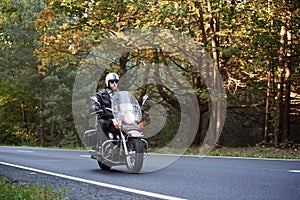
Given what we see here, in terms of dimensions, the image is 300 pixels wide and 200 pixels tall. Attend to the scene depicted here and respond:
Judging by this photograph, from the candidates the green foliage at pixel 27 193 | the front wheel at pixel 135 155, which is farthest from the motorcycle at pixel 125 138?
the green foliage at pixel 27 193

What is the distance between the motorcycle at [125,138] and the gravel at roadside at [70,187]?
104 cm

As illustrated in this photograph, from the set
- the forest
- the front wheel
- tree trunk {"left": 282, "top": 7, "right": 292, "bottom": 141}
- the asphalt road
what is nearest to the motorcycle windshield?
the front wheel

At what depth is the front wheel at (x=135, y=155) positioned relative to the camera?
780 cm

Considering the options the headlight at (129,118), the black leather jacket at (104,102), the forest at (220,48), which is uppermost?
the forest at (220,48)

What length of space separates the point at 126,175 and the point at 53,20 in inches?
774

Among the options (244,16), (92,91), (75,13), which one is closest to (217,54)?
(244,16)

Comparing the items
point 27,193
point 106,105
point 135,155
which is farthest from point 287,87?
point 27,193

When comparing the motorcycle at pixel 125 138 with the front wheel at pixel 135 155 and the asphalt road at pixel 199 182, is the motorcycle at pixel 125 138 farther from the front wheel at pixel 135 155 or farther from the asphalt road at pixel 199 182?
the asphalt road at pixel 199 182

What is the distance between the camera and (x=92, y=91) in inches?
1383

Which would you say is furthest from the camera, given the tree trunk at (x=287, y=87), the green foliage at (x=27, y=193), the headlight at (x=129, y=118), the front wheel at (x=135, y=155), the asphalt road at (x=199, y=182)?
the tree trunk at (x=287, y=87)

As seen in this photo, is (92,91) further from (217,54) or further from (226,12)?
(226,12)

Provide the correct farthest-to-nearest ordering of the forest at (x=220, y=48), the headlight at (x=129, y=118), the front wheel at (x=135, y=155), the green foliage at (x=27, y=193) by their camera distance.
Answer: the forest at (x=220, y=48), the headlight at (x=129, y=118), the front wheel at (x=135, y=155), the green foliage at (x=27, y=193)

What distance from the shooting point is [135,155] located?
788 cm

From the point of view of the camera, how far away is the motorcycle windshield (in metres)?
8.00
